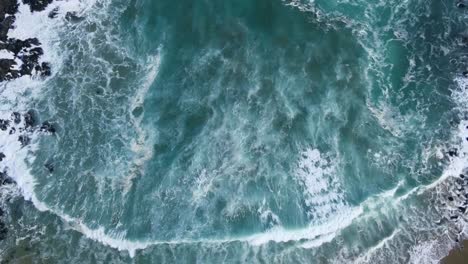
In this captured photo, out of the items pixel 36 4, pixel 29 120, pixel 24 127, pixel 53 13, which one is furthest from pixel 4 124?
pixel 36 4

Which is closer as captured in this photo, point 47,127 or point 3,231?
point 3,231

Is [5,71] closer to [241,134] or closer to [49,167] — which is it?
[49,167]

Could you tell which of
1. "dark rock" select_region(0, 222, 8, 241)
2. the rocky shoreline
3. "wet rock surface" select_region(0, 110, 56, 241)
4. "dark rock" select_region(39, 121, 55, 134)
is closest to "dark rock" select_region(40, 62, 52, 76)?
the rocky shoreline

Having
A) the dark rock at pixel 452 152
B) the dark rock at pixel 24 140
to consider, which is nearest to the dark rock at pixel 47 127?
the dark rock at pixel 24 140

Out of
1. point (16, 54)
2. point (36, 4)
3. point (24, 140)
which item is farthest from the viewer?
point (36, 4)

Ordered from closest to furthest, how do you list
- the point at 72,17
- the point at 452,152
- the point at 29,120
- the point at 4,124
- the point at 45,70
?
1. the point at 452,152
2. the point at 4,124
3. the point at 29,120
4. the point at 45,70
5. the point at 72,17

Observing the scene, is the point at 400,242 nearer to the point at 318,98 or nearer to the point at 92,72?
the point at 318,98

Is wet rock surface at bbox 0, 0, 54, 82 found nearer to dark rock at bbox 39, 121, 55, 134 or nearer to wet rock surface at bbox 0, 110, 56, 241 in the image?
wet rock surface at bbox 0, 110, 56, 241

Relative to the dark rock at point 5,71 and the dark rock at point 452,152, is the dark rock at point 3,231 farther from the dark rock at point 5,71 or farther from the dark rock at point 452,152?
the dark rock at point 452,152

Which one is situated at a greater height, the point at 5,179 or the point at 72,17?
the point at 72,17
